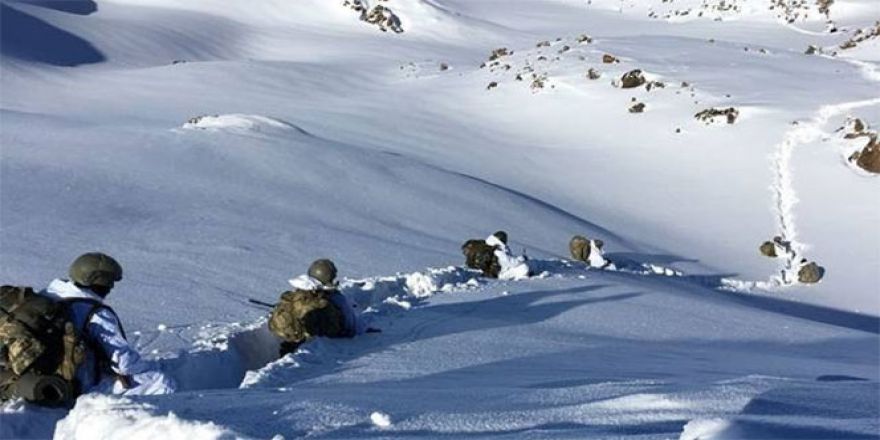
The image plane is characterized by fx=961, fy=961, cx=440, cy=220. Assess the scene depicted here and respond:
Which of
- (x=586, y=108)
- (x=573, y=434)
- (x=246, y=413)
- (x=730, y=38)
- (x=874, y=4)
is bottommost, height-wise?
(x=246, y=413)

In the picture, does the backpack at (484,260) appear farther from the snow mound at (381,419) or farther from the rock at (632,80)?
the rock at (632,80)

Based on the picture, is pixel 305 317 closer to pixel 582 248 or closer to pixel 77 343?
pixel 77 343

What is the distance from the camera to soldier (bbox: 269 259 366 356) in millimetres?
6863

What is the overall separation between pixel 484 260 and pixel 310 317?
11.6ft

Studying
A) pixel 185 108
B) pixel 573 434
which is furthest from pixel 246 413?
pixel 185 108

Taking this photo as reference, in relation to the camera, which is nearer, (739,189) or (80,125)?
(80,125)

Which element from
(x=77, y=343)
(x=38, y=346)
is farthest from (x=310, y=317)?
(x=38, y=346)

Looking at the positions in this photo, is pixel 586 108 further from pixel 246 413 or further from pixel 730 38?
pixel 246 413

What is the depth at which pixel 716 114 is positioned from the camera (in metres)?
20.8

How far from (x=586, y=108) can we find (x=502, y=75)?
4.55 meters

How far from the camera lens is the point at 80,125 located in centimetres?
1553

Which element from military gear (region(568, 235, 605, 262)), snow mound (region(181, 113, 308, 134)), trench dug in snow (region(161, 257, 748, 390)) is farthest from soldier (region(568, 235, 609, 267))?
snow mound (region(181, 113, 308, 134))

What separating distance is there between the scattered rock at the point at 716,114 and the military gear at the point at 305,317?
15.4 m

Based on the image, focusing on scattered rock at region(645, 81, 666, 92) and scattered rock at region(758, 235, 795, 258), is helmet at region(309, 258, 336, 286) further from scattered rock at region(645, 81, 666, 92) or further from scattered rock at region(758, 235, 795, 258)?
scattered rock at region(645, 81, 666, 92)
